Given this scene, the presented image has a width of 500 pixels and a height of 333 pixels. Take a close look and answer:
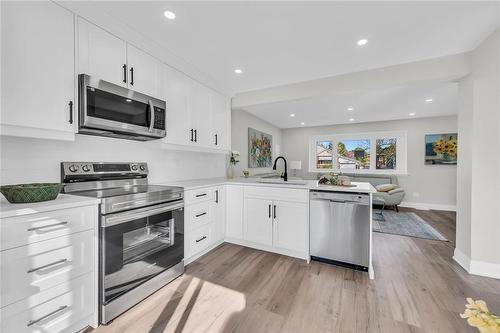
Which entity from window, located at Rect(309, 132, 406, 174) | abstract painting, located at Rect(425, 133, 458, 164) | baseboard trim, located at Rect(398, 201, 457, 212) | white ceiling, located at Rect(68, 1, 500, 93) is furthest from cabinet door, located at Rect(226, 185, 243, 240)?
abstract painting, located at Rect(425, 133, 458, 164)

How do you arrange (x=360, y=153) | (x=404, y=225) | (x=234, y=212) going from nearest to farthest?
(x=234, y=212), (x=404, y=225), (x=360, y=153)

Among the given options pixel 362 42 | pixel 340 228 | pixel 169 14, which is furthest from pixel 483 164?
pixel 169 14

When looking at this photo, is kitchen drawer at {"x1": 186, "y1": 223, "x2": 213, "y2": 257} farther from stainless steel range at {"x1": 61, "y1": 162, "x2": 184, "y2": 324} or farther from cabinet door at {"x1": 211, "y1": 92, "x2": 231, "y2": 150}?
cabinet door at {"x1": 211, "y1": 92, "x2": 231, "y2": 150}

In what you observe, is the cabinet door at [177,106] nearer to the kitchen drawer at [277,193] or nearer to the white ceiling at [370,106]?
the kitchen drawer at [277,193]

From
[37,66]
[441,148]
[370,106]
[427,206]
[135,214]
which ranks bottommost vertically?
[427,206]

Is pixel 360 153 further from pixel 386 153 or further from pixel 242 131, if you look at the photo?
pixel 242 131

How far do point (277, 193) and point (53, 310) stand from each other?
2244 mm

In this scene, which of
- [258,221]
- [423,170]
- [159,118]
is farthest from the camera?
[423,170]

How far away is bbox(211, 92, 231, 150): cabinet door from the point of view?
3.28 metres

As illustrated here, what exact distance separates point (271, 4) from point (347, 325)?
2582 millimetres

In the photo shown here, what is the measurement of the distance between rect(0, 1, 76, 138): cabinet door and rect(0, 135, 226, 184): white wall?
0.92 feet

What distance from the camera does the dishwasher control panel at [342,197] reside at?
2.29 meters

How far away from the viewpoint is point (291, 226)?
2688 millimetres

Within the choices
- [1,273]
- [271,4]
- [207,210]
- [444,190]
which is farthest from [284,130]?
[1,273]
